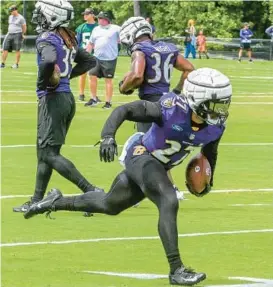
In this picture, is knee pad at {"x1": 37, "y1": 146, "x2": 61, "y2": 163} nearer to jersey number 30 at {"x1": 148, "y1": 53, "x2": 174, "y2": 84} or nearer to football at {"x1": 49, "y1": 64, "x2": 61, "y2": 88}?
football at {"x1": 49, "y1": 64, "x2": 61, "y2": 88}

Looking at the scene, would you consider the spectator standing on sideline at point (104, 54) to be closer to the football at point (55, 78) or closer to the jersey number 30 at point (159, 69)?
the jersey number 30 at point (159, 69)

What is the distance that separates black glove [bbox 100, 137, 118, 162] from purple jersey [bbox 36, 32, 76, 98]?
3.30m

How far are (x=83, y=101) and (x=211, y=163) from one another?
57.0ft

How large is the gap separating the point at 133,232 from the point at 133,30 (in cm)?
272

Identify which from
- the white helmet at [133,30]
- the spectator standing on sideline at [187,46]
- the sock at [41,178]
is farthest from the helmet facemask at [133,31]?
the spectator standing on sideline at [187,46]

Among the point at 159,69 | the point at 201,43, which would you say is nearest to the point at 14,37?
the point at 201,43

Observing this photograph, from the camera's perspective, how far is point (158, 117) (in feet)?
30.0

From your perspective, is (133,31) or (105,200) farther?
(133,31)

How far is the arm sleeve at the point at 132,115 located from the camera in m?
9.03

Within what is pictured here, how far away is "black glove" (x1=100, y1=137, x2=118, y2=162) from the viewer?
29.0 feet

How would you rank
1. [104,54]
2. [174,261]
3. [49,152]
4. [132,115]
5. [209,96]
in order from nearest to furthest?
[174,261]
[209,96]
[132,115]
[49,152]
[104,54]

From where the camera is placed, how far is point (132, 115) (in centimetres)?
910

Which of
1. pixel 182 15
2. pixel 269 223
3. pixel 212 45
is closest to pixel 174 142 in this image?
pixel 269 223

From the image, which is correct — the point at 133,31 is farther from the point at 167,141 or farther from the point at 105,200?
the point at 167,141
